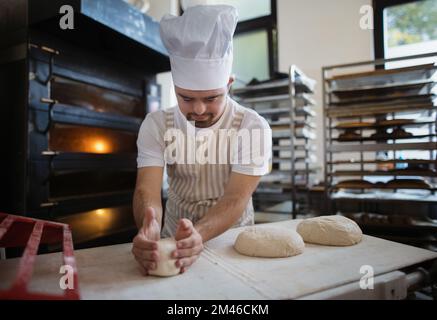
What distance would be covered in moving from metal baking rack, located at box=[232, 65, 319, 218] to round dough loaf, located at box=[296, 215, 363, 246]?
1618 millimetres

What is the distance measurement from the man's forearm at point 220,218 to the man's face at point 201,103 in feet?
1.22

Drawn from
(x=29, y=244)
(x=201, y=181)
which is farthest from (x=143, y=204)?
(x=29, y=244)

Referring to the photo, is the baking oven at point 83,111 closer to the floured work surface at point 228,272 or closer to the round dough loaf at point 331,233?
the floured work surface at point 228,272

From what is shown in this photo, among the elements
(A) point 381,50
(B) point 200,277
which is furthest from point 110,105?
(A) point 381,50

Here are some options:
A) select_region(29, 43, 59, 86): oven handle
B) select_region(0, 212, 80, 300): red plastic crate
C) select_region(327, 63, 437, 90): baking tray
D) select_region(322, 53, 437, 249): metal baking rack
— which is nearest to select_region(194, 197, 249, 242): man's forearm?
select_region(0, 212, 80, 300): red plastic crate

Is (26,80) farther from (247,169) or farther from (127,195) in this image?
(247,169)

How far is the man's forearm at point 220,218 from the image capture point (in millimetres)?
1187

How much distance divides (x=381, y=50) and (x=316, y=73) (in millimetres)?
711

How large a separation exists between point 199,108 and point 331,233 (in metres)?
0.75

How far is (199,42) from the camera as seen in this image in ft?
4.25

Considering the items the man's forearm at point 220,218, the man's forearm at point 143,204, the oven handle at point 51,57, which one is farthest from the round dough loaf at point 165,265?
the oven handle at point 51,57

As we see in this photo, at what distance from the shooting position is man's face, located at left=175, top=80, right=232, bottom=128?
1.28 meters

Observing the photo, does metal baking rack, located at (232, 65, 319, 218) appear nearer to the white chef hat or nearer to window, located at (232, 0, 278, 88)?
window, located at (232, 0, 278, 88)
